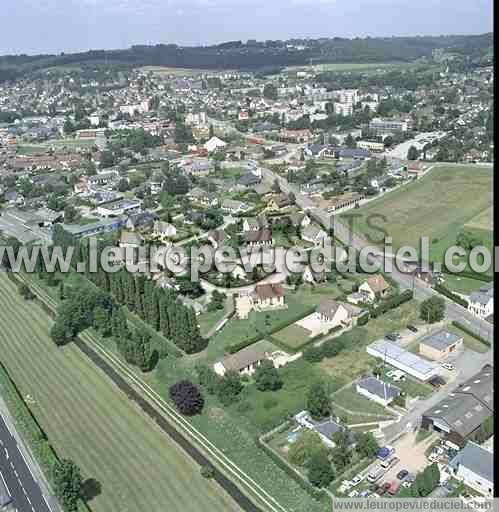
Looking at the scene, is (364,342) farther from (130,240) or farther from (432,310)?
(130,240)


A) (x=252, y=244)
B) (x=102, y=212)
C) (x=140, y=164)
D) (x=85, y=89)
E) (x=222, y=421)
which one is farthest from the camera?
(x=85, y=89)

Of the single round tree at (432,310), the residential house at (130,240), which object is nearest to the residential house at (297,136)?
the residential house at (130,240)

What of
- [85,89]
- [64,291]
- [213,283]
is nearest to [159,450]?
[213,283]

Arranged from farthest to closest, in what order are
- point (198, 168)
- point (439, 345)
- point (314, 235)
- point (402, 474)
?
1. point (198, 168)
2. point (314, 235)
3. point (439, 345)
4. point (402, 474)

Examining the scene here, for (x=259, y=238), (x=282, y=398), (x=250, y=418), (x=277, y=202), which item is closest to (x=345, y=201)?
(x=277, y=202)

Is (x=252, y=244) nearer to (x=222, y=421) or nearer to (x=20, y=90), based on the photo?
(x=222, y=421)

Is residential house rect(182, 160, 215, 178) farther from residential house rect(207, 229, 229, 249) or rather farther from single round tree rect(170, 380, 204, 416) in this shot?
single round tree rect(170, 380, 204, 416)

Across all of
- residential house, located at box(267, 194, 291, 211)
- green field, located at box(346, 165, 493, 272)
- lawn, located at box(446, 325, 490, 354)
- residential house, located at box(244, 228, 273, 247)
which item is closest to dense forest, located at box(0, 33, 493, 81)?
green field, located at box(346, 165, 493, 272)
